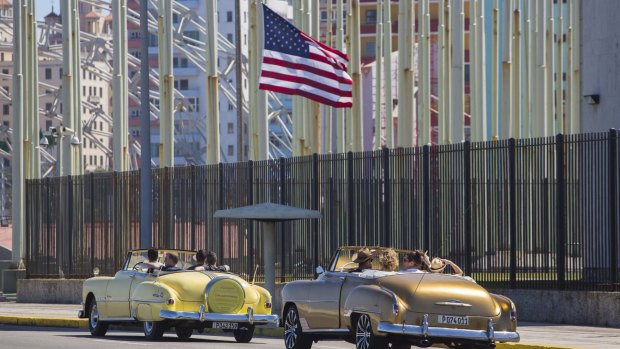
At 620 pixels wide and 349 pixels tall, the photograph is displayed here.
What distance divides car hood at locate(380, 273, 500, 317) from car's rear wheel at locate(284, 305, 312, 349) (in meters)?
2.49

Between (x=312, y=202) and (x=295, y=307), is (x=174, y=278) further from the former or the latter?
(x=312, y=202)

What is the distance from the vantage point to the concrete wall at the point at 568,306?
25.9 m

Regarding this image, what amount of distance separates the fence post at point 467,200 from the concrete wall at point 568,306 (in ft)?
3.29

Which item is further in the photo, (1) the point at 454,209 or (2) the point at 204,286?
(1) the point at 454,209

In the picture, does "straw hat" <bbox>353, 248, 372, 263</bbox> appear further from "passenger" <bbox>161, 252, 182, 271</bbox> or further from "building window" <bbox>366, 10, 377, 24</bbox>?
"building window" <bbox>366, 10, 377, 24</bbox>

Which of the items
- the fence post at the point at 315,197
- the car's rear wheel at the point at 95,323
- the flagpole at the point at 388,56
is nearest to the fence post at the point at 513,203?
the fence post at the point at 315,197

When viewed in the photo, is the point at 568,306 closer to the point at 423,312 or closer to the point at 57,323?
the point at 423,312

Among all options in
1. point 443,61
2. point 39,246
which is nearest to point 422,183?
point 39,246

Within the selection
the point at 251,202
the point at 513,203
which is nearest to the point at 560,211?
the point at 513,203

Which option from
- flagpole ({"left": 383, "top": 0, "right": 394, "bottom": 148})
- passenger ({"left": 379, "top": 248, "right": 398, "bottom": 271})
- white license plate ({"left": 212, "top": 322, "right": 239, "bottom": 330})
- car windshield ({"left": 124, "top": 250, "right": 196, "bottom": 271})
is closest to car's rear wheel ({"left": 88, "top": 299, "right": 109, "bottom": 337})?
car windshield ({"left": 124, "top": 250, "right": 196, "bottom": 271})

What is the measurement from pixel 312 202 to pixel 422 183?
3438 mm

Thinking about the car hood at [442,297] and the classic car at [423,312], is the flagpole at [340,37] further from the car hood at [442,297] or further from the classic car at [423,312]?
the car hood at [442,297]

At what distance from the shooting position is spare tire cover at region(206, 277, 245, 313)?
24531 mm

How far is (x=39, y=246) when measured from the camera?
44.3 m
